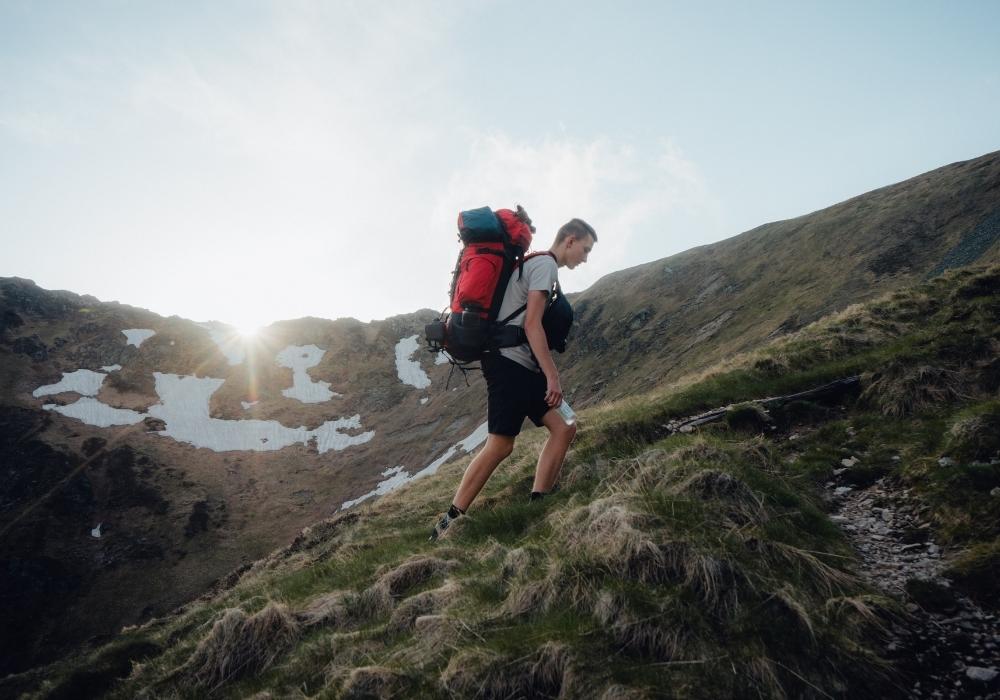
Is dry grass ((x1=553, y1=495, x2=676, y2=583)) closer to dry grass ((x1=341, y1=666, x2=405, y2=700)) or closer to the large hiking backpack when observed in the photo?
dry grass ((x1=341, y1=666, x2=405, y2=700))

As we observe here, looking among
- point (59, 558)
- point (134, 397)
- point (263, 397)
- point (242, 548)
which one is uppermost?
point (134, 397)

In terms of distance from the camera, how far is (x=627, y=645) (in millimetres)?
2949

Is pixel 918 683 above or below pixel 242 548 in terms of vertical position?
above

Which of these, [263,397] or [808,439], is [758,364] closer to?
[808,439]

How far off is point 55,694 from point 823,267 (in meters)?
53.1

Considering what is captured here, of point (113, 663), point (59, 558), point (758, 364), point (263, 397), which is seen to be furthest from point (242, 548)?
point (758, 364)

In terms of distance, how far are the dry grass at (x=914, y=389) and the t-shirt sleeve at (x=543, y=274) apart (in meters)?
4.84

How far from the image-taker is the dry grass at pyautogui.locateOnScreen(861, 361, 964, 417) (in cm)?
631

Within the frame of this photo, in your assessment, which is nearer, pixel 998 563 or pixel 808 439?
A: pixel 998 563

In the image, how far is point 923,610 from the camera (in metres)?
3.09

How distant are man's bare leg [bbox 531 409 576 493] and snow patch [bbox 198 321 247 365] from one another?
270 ft

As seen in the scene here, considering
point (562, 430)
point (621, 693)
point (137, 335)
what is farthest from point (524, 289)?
point (137, 335)

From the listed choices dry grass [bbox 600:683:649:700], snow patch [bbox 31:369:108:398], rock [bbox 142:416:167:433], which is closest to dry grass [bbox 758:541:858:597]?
dry grass [bbox 600:683:649:700]

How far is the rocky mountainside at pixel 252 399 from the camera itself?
37.2m
